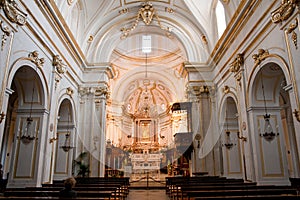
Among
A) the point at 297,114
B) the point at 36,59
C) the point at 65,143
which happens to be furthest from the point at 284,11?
the point at 65,143

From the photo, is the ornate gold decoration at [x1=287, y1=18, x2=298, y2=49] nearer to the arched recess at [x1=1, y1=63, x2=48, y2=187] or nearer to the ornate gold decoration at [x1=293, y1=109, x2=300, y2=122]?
the ornate gold decoration at [x1=293, y1=109, x2=300, y2=122]

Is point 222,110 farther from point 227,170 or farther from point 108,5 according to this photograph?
point 108,5

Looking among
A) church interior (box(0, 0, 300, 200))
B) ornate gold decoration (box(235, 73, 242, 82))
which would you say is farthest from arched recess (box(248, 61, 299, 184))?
ornate gold decoration (box(235, 73, 242, 82))

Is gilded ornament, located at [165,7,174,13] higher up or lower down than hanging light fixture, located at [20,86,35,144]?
higher up

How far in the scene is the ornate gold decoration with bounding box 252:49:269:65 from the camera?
6871 mm

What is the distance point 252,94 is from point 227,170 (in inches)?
155

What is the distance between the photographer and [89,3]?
1142 cm

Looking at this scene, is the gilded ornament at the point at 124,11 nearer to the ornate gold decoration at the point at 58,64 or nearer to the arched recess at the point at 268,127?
the ornate gold decoration at the point at 58,64

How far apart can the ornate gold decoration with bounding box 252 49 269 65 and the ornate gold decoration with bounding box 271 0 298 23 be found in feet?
3.17

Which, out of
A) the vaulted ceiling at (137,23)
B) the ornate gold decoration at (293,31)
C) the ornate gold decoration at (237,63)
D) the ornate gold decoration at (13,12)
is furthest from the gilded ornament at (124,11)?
the ornate gold decoration at (293,31)

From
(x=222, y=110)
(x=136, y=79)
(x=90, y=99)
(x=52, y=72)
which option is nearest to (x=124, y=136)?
(x=136, y=79)

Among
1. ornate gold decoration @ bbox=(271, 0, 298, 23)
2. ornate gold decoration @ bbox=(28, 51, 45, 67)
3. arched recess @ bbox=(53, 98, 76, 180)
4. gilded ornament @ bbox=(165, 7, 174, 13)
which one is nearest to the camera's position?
ornate gold decoration @ bbox=(271, 0, 298, 23)

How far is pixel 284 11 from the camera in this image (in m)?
5.79

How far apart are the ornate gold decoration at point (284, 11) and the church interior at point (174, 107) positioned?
0.08 ft
